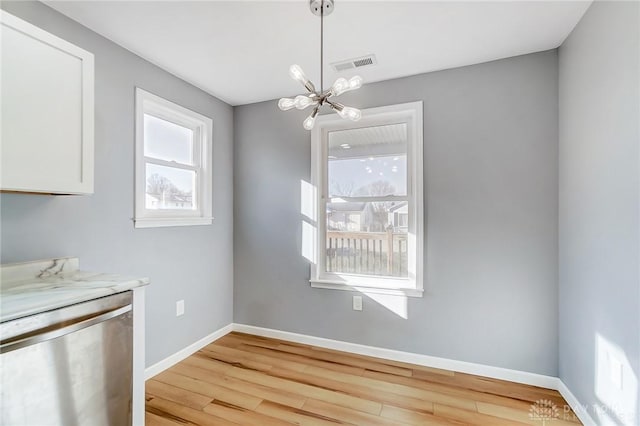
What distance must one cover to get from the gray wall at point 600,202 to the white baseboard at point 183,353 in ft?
9.85

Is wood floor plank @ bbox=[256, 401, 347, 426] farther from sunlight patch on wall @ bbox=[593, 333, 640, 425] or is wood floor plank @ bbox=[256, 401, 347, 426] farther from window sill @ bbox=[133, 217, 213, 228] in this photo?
window sill @ bbox=[133, 217, 213, 228]

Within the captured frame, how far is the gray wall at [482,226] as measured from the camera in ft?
7.35

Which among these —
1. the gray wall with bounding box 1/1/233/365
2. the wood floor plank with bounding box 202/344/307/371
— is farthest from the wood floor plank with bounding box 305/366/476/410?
the gray wall with bounding box 1/1/233/365

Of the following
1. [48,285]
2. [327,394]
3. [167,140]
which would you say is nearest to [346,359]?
[327,394]

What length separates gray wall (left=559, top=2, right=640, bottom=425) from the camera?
142 centimetres

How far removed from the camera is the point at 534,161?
7.40 feet

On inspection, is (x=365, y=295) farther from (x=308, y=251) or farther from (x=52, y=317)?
(x=52, y=317)

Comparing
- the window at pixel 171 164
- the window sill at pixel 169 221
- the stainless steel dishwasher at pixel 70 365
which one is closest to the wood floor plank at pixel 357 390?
the stainless steel dishwasher at pixel 70 365

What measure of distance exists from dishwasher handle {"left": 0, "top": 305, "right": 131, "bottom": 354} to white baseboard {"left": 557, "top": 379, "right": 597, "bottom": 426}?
8.97 ft

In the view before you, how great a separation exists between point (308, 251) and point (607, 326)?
2200mm

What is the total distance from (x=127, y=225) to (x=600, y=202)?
309 centimetres

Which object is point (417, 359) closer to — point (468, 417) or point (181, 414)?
point (468, 417)

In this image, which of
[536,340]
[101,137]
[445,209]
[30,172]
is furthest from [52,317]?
[536,340]

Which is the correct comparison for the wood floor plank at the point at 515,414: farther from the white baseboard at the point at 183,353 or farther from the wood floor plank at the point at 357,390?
the white baseboard at the point at 183,353
